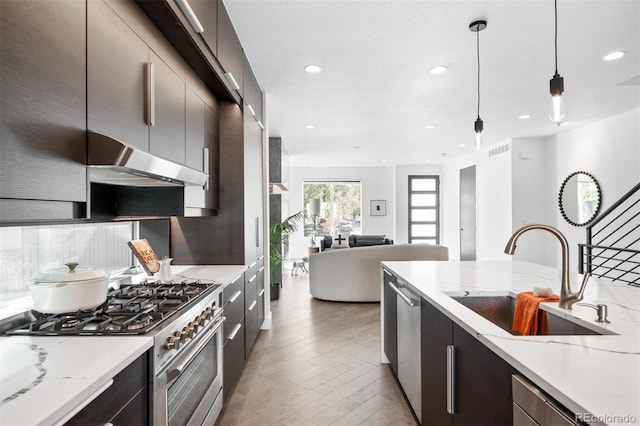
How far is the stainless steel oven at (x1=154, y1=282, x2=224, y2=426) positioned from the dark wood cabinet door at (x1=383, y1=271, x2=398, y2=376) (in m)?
1.18

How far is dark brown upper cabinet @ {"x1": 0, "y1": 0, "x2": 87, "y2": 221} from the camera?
90cm

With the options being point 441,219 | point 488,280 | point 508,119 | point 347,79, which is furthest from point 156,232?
point 441,219

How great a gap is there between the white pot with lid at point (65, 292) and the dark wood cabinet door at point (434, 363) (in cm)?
142

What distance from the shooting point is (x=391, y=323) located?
2689 millimetres

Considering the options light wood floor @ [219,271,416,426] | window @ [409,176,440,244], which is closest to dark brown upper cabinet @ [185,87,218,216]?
light wood floor @ [219,271,416,426]

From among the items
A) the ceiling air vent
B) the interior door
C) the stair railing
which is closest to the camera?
the stair railing

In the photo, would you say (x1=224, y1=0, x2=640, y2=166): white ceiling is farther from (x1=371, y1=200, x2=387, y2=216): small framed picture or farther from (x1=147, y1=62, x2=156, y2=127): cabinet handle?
(x1=371, y1=200, x2=387, y2=216): small framed picture

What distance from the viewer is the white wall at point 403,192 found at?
10164 millimetres

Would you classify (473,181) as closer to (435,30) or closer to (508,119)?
(508,119)

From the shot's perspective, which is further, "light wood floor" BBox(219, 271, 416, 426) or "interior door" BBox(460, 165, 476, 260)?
"interior door" BBox(460, 165, 476, 260)

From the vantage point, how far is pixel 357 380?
276cm

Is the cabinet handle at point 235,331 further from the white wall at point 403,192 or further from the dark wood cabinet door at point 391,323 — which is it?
the white wall at point 403,192

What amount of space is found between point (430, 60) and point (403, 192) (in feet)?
23.9

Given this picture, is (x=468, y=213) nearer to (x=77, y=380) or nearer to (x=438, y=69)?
(x=438, y=69)
